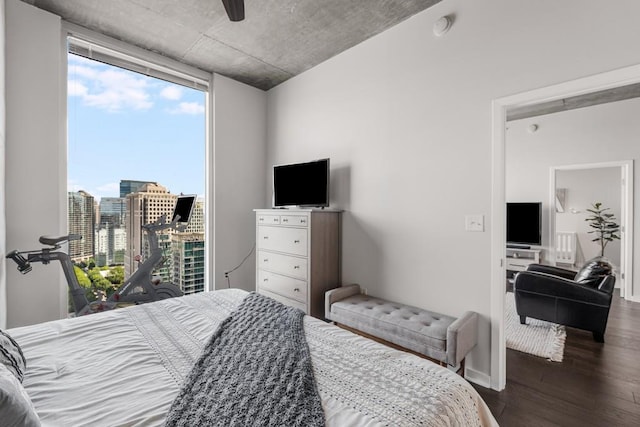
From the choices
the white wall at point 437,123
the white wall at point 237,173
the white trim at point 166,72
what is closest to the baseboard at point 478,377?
the white wall at point 437,123

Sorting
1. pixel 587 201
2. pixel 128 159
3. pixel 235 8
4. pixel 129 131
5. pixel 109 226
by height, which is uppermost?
pixel 235 8

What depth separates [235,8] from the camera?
1755 millimetres

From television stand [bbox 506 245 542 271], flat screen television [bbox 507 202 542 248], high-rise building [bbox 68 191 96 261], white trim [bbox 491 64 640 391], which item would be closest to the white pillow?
white trim [bbox 491 64 640 391]

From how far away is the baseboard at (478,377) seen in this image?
2.20 m

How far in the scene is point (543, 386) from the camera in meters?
2.16

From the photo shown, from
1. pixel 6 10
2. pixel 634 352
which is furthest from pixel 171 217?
pixel 634 352

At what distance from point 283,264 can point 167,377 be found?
2.14 m

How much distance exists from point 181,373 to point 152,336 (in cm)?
43

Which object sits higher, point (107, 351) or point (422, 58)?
point (422, 58)

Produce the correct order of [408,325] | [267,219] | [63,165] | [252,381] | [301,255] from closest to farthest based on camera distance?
1. [252,381]
2. [408,325]
3. [63,165]
4. [301,255]
5. [267,219]

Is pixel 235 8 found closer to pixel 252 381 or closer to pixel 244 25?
pixel 244 25

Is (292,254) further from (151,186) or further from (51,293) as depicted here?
(51,293)

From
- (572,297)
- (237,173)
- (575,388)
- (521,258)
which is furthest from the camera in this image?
(521,258)

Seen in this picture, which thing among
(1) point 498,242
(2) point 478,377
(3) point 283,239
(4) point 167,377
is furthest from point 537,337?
Answer: (4) point 167,377
